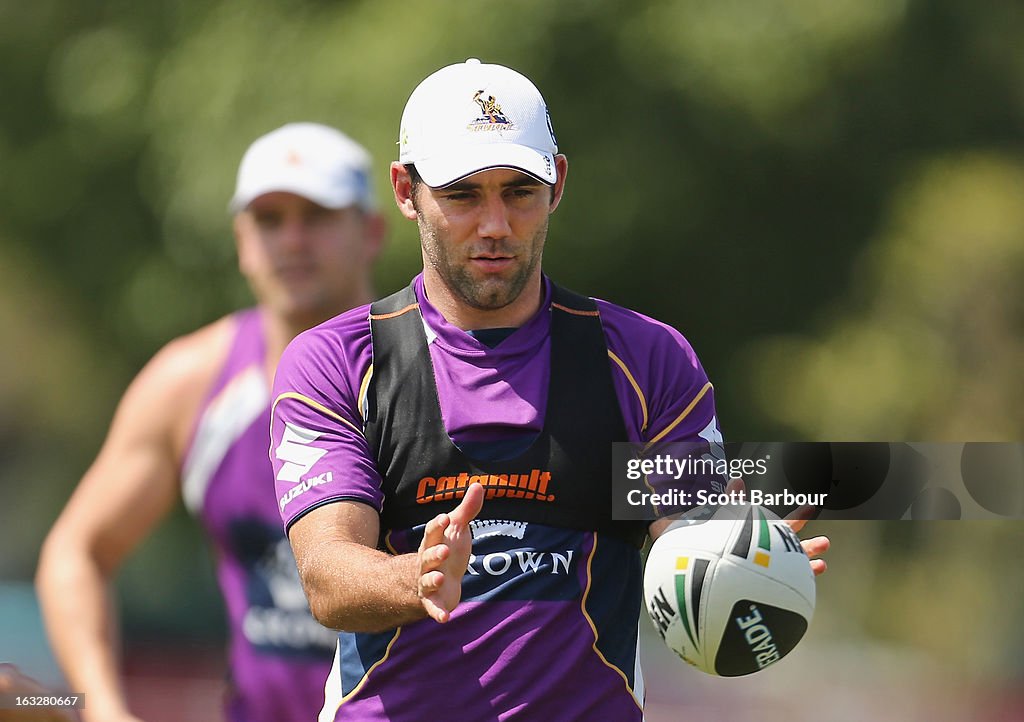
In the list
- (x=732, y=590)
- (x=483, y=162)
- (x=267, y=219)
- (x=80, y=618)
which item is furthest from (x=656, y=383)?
(x=80, y=618)

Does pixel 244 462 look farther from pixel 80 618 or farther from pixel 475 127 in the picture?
pixel 475 127

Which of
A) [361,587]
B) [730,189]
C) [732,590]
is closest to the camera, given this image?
[361,587]

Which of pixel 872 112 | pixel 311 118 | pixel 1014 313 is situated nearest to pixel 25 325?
pixel 311 118

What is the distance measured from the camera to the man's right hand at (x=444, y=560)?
3.21 metres

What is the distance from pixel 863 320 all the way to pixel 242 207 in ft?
22.4

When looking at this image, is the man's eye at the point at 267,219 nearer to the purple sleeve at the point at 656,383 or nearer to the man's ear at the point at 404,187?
the man's ear at the point at 404,187

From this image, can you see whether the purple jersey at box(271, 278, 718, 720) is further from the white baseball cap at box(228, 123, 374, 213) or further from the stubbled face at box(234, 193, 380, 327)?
the white baseball cap at box(228, 123, 374, 213)

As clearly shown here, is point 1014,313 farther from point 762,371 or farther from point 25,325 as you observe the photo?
point 25,325

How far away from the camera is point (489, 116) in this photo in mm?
3781

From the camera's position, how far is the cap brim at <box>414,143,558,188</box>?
3693mm

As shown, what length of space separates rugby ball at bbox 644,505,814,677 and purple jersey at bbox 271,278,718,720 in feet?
0.55

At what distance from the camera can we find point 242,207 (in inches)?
254

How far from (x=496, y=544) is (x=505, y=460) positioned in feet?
0.67

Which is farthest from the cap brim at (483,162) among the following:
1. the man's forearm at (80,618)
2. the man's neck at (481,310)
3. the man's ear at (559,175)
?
the man's forearm at (80,618)
